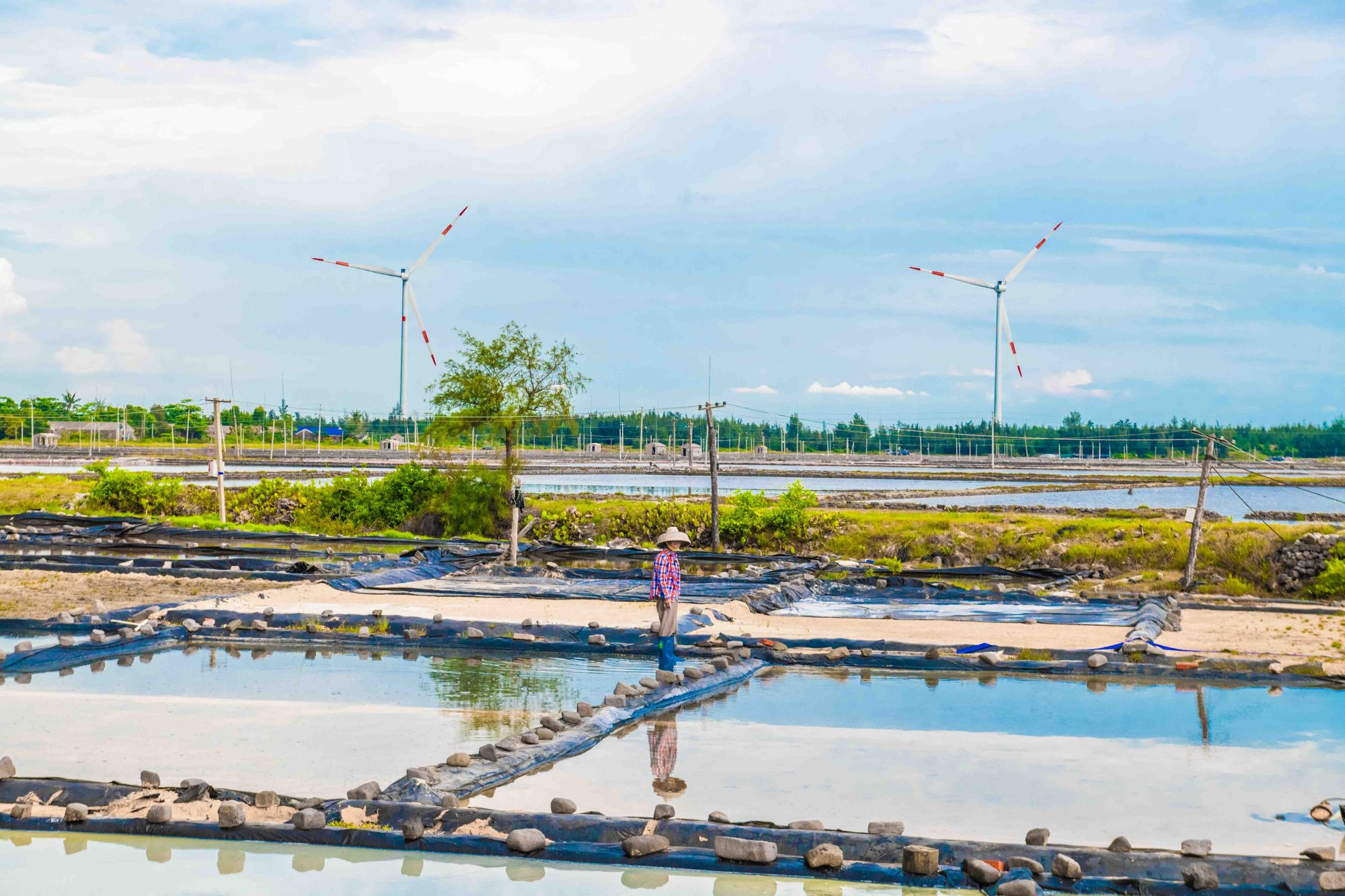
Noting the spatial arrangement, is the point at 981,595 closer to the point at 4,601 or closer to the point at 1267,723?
the point at 1267,723

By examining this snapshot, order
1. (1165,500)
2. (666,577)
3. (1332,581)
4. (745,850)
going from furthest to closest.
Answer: (1165,500), (1332,581), (666,577), (745,850)

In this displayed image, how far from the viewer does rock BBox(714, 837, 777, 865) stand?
5961 mm

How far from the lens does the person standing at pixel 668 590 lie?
11.2 m

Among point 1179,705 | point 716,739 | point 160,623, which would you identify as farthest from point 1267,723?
point 160,623

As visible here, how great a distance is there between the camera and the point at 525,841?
20.2 feet

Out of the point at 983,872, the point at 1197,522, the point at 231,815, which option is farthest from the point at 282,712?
the point at 1197,522

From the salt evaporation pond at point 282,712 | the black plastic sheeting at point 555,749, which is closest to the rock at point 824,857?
the black plastic sheeting at point 555,749

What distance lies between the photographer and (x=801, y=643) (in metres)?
12.6

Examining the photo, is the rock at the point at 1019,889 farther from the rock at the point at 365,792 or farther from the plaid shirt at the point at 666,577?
the plaid shirt at the point at 666,577

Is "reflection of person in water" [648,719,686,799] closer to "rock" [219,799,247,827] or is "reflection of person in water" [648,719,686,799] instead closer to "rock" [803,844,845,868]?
"rock" [803,844,845,868]

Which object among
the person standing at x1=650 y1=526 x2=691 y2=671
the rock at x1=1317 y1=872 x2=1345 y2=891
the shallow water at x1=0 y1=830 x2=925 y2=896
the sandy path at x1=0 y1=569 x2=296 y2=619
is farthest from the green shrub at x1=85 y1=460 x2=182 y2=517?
the rock at x1=1317 y1=872 x2=1345 y2=891

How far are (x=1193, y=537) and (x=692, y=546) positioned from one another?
998 cm

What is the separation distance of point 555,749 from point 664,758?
0.76m

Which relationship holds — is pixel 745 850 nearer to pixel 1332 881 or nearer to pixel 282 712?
pixel 1332 881
